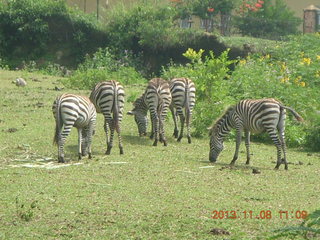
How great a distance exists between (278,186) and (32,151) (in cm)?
522

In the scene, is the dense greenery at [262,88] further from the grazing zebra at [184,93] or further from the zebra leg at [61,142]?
the zebra leg at [61,142]

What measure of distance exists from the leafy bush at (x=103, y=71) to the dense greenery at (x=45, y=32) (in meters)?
1.02

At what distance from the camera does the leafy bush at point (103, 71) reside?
24.1 meters

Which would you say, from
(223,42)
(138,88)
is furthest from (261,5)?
(138,88)

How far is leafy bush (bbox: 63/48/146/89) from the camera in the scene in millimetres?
24109

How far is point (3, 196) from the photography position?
398 inches

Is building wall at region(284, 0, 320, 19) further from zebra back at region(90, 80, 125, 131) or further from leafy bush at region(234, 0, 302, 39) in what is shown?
zebra back at region(90, 80, 125, 131)

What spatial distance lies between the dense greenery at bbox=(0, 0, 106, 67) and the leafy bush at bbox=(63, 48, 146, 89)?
102 centimetres

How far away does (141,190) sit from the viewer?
10781 millimetres

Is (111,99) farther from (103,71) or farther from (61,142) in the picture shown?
(103,71)

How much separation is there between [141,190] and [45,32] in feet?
72.9

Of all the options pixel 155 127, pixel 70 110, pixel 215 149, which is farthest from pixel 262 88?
pixel 70 110
